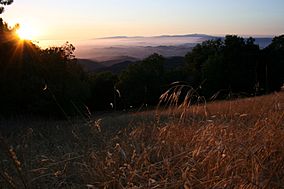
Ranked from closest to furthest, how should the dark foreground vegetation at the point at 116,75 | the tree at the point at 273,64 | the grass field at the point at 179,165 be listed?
the grass field at the point at 179,165
the dark foreground vegetation at the point at 116,75
the tree at the point at 273,64

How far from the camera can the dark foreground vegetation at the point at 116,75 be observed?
25587 mm

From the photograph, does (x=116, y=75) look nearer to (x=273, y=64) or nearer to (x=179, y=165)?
(x=273, y=64)

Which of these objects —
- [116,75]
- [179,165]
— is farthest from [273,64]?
[179,165]

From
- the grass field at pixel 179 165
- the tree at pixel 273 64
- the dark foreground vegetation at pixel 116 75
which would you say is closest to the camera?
the grass field at pixel 179 165

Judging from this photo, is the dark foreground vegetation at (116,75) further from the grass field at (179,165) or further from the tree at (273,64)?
the grass field at (179,165)

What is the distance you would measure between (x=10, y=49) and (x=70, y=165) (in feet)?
66.9

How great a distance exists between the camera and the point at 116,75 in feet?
180

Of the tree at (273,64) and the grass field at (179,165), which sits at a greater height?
the grass field at (179,165)

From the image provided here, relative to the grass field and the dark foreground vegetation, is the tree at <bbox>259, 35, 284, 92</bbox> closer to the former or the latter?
the dark foreground vegetation

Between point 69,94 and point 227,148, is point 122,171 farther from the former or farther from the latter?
point 69,94

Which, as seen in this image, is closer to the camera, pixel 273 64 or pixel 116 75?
pixel 273 64

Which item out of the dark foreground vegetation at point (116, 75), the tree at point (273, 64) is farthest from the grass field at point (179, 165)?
the tree at point (273, 64)

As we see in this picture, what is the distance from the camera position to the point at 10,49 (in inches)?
891

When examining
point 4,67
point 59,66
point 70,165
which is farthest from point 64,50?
point 70,165
